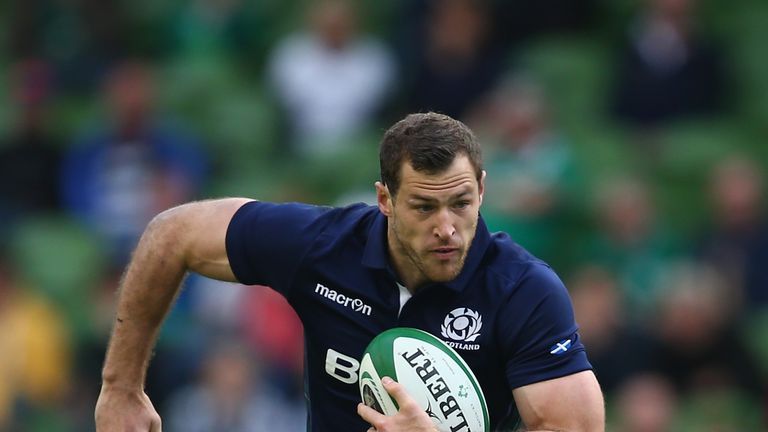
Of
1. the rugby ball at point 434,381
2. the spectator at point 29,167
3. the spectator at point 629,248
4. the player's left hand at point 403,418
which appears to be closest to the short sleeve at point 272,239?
the rugby ball at point 434,381

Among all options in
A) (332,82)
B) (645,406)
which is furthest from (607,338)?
(332,82)

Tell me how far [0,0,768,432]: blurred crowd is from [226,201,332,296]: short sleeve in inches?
137

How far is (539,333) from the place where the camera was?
5121 mm

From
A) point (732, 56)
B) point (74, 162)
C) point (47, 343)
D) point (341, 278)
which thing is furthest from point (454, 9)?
point (341, 278)

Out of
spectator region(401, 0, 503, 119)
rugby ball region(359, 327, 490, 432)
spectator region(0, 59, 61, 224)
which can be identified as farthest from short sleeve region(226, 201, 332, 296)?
spectator region(0, 59, 61, 224)

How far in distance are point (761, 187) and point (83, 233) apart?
4733 millimetres

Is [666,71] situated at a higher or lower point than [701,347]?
higher

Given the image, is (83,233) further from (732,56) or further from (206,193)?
(732,56)

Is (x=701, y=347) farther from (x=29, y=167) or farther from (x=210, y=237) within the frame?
(x=29, y=167)

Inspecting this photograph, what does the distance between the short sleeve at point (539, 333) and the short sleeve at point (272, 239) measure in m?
0.78

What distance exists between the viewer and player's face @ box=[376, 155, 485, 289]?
5066mm

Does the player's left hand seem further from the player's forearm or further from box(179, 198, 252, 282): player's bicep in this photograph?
the player's forearm

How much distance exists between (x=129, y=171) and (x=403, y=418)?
6.11 m

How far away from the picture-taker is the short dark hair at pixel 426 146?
5.08 meters
